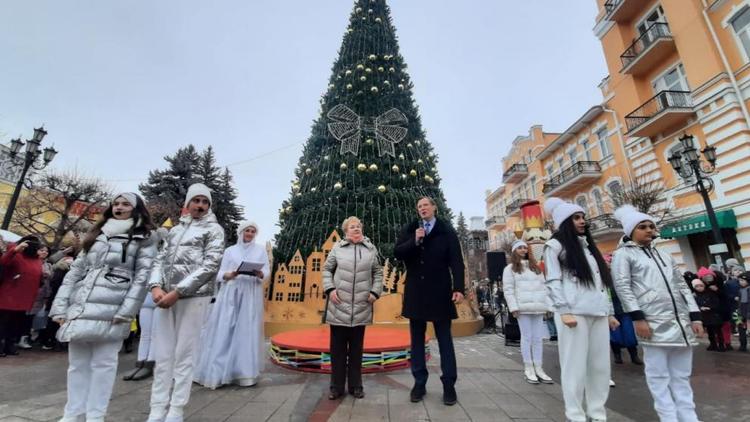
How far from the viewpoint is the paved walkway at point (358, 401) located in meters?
2.57

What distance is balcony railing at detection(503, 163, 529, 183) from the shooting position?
2617 centimetres

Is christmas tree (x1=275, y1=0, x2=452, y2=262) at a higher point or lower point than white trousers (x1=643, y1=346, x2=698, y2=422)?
higher

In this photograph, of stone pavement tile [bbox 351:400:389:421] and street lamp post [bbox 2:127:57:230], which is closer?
stone pavement tile [bbox 351:400:389:421]

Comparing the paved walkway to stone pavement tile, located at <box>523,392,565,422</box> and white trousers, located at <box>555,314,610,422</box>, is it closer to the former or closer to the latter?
stone pavement tile, located at <box>523,392,565,422</box>

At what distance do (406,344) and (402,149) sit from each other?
230 inches

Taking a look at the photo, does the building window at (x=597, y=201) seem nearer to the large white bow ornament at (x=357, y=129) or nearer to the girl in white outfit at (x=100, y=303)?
the large white bow ornament at (x=357, y=129)

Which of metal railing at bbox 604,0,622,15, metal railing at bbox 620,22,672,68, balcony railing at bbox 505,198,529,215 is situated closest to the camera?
metal railing at bbox 620,22,672,68

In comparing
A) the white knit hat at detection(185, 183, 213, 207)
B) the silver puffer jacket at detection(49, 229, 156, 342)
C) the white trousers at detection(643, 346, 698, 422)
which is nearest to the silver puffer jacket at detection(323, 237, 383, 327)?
the white knit hat at detection(185, 183, 213, 207)

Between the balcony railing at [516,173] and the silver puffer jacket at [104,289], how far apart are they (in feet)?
91.6

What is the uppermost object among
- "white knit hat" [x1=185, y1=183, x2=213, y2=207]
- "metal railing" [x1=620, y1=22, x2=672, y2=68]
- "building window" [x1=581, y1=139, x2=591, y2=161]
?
"metal railing" [x1=620, y1=22, x2=672, y2=68]

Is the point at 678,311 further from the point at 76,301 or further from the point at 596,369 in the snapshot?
the point at 76,301

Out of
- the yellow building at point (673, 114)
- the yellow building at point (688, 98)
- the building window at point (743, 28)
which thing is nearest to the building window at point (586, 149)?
the yellow building at point (673, 114)

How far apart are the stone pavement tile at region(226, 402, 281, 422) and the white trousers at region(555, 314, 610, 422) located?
2359 millimetres

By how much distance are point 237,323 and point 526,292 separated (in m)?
3.69
